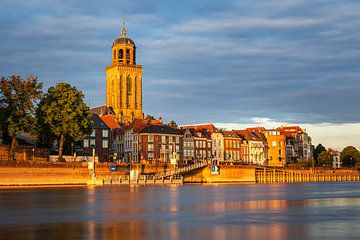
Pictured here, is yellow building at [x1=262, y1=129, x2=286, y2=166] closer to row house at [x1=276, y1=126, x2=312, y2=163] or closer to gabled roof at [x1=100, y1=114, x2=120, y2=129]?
row house at [x1=276, y1=126, x2=312, y2=163]

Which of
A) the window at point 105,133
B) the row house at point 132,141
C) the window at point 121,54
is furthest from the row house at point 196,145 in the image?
the window at point 121,54

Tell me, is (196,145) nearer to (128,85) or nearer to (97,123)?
(97,123)

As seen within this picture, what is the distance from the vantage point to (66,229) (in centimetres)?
3578

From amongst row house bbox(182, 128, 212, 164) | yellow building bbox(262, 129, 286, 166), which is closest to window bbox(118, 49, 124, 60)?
row house bbox(182, 128, 212, 164)

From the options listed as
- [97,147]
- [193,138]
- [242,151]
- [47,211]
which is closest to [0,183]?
[97,147]

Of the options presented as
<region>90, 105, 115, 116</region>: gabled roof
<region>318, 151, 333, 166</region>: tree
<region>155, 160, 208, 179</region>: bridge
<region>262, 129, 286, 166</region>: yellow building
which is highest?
<region>90, 105, 115, 116</region>: gabled roof

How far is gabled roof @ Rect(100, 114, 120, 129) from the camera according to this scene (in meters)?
144

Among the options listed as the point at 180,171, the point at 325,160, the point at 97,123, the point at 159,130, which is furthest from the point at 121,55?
the point at 180,171

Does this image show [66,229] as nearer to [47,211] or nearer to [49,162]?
[47,211]

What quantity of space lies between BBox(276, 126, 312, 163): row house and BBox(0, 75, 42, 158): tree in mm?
96725

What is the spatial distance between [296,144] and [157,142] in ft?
210

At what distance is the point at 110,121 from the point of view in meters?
146

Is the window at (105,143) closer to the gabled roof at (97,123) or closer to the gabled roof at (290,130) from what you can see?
the gabled roof at (97,123)

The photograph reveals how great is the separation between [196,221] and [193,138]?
103 meters
